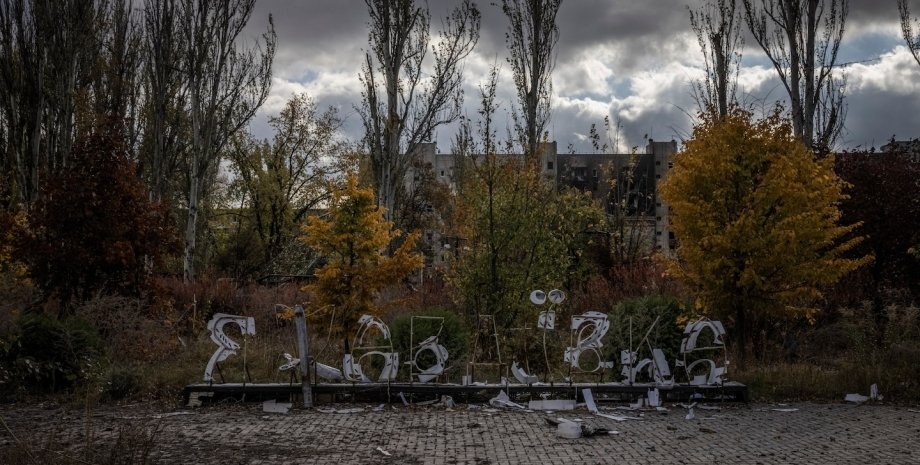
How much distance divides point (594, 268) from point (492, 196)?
9853 millimetres

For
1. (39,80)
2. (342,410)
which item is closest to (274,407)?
(342,410)

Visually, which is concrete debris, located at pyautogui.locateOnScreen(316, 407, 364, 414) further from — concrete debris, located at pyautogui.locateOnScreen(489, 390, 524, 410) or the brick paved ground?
concrete debris, located at pyautogui.locateOnScreen(489, 390, 524, 410)

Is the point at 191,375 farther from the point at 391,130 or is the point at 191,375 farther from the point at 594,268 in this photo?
the point at 594,268

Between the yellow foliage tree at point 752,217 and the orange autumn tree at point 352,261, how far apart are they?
15.6 ft

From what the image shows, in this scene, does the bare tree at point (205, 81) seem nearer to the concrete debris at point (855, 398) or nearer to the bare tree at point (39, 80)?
the bare tree at point (39, 80)

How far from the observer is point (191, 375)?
1206cm

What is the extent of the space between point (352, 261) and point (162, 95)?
1466cm

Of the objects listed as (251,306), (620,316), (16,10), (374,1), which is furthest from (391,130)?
(620,316)

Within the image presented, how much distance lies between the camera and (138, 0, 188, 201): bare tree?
24.5 meters

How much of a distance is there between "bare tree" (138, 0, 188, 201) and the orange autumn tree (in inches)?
510

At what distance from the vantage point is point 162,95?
2483 cm

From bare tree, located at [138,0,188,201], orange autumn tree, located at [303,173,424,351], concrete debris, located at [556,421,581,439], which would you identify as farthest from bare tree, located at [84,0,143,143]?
concrete debris, located at [556,421,581,439]

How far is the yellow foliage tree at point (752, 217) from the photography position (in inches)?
493

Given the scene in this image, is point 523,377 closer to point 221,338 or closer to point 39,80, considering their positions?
point 221,338
